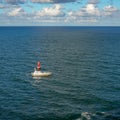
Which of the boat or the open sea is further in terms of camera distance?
the boat

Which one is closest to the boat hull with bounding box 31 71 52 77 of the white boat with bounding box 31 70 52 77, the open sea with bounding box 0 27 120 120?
the white boat with bounding box 31 70 52 77

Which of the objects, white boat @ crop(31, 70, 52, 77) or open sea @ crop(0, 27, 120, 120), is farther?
white boat @ crop(31, 70, 52, 77)

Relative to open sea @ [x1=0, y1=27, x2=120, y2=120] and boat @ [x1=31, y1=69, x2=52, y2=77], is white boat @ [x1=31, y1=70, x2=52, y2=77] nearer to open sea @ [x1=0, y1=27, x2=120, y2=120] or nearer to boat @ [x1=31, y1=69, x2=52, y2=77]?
boat @ [x1=31, y1=69, x2=52, y2=77]

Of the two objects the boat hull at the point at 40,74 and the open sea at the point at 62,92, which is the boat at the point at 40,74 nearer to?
the boat hull at the point at 40,74

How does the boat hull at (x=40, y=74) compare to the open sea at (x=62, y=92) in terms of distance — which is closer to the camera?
the open sea at (x=62, y=92)

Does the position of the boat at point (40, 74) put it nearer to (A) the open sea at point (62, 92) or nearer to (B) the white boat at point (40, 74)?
(B) the white boat at point (40, 74)

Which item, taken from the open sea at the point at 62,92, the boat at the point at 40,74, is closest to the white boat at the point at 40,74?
the boat at the point at 40,74

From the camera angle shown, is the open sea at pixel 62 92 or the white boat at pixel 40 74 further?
the white boat at pixel 40 74

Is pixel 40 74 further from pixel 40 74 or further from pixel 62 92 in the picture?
pixel 62 92

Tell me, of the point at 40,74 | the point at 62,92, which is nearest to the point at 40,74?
the point at 40,74

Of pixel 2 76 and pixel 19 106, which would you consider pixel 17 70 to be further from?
pixel 19 106

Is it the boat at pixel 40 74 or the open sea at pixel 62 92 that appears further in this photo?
the boat at pixel 40 74

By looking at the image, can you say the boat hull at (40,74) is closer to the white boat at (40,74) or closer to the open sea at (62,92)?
the white boat at (40,74)
